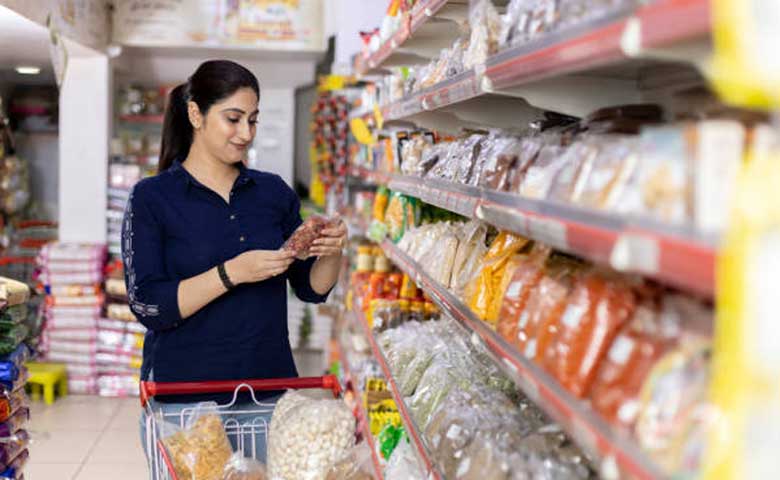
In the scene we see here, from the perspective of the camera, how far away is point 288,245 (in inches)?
117

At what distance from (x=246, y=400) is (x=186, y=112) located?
1.01 m

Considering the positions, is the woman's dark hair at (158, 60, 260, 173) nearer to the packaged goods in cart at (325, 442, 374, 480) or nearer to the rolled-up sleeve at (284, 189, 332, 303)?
the rolled-up sleeve at (284, 189, 332, 303)

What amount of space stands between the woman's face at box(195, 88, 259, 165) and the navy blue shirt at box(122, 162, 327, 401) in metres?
0.12

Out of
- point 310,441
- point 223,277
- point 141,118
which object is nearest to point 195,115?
point 223,277

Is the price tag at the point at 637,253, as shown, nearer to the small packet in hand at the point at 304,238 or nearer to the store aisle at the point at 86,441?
the small packet in hand at the point at 304,238

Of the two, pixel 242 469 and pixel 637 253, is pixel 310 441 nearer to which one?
pixel 242 469

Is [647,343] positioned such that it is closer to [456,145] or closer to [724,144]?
[724,144]

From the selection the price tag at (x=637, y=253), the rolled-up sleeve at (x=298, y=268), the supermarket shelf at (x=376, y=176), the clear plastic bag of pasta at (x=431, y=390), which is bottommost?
the clear plastic bag of pasta at (x=431, y=390)

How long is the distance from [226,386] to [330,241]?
568 millimetres

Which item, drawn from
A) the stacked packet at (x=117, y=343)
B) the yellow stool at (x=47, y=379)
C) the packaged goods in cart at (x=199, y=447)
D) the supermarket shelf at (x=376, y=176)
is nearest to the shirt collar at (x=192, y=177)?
the packaged goods in cart at (x=199, y=447)

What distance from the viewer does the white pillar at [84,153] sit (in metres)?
7.28

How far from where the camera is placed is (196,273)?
3.08 metres

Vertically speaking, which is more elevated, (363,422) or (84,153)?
(84,153)

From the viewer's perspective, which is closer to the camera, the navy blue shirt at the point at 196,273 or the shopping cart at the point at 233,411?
the shopping cart at the point at 233,411
